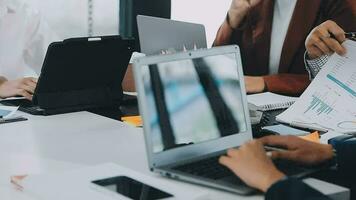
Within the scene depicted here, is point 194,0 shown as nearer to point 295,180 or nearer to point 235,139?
point 235,139

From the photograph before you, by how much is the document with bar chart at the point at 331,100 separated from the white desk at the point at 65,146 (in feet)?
1.77

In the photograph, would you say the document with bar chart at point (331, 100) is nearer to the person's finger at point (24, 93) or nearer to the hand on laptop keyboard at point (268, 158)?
the hand on laptop keyboard at point (268, 158)

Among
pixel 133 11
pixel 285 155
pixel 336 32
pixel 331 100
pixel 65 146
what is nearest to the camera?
pixel 285 155

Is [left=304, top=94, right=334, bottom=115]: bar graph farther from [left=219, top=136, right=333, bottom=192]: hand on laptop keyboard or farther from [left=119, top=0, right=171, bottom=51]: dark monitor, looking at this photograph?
[left=119, top=0, right=171, bottom=51]: dark monitor

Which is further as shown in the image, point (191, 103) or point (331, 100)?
point (331, 100)

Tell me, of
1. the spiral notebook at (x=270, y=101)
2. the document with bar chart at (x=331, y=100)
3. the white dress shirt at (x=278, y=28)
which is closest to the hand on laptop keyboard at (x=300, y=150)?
the document with bar chart at (x=331, y=100)

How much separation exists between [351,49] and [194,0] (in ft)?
6.49

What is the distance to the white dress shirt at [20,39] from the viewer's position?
2941mm

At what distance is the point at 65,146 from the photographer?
5.29 feet

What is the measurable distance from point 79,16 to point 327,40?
5.67ft

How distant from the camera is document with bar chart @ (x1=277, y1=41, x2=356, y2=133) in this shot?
1.83m

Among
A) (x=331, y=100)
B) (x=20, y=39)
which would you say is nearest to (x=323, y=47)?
(x=331, y=100)

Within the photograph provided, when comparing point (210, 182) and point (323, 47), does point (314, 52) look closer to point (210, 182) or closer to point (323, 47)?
point (323, 47)

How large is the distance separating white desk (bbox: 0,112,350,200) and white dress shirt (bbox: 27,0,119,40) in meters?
1.37
